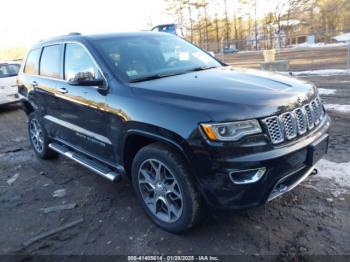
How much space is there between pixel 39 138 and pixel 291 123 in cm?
421

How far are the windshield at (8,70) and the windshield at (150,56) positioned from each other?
779 cm

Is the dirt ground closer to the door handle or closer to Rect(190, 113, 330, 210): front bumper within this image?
Rect(190, 113, 330, 210): front bumper

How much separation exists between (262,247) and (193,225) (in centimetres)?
61

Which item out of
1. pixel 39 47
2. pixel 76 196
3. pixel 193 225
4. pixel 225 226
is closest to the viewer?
pixel 193 225

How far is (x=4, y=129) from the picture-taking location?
8.30m

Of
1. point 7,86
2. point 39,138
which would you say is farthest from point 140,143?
point 7,86

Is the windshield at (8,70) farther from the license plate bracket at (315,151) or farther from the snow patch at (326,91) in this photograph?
the license plate bracket at (315,151)

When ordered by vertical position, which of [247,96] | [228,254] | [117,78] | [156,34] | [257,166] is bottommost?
[228,254]

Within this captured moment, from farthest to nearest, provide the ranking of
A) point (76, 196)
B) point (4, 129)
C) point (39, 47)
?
point (4, 129)
point (39, 47)
point (76, 196)

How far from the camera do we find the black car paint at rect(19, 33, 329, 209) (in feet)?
8.53

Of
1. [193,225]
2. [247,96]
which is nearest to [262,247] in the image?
[193,225]

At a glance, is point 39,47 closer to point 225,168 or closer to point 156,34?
point 156,34

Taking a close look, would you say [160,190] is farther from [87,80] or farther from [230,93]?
[87,80]

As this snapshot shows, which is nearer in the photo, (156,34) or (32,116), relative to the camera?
(156,34)
